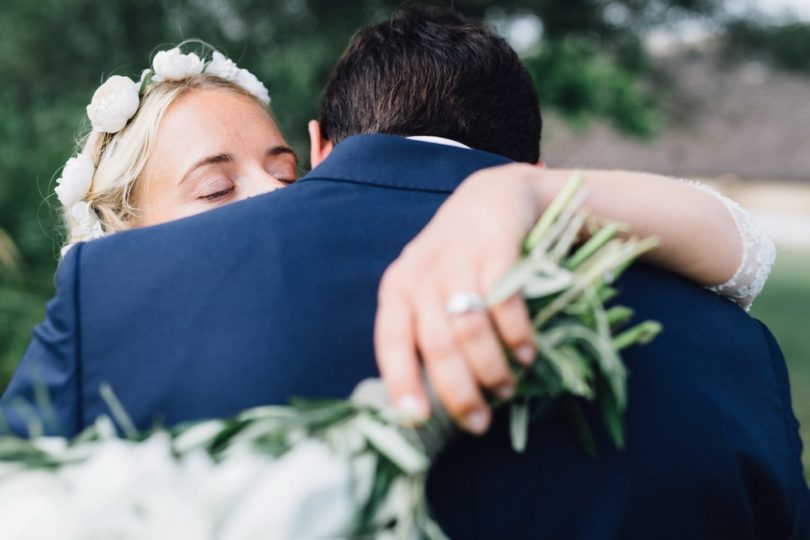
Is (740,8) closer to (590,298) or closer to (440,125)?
(440,125)

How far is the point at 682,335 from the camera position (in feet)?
5.08

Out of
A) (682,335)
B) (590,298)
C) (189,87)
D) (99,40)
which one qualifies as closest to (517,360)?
(590,298)

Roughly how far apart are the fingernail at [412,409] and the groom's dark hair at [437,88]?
3.01 feet

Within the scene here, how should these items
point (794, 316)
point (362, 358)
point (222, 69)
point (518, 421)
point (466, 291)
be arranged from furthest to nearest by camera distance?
point (794, 316) → point (222, 69) → point (362, 358) → point (518, 421) → point (466, 291)

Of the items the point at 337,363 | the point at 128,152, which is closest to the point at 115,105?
the point at 128,152

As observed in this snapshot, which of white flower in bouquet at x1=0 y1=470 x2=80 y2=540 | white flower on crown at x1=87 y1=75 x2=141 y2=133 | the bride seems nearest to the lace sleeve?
the bride

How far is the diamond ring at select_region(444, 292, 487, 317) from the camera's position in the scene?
1159 millimetres

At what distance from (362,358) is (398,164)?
0.41m

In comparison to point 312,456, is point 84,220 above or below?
below

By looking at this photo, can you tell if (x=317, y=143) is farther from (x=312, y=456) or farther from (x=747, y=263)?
(x=312, y=456)

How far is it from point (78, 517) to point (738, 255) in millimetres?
1246

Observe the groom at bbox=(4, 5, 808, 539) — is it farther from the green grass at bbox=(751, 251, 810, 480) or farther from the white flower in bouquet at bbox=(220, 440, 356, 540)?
the green grass at bbox=(751, 251, 810, 480)

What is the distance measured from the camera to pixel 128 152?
267cm

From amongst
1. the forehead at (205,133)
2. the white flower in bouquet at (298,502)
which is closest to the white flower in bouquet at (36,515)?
the white flower in bouquet at (298,502)
